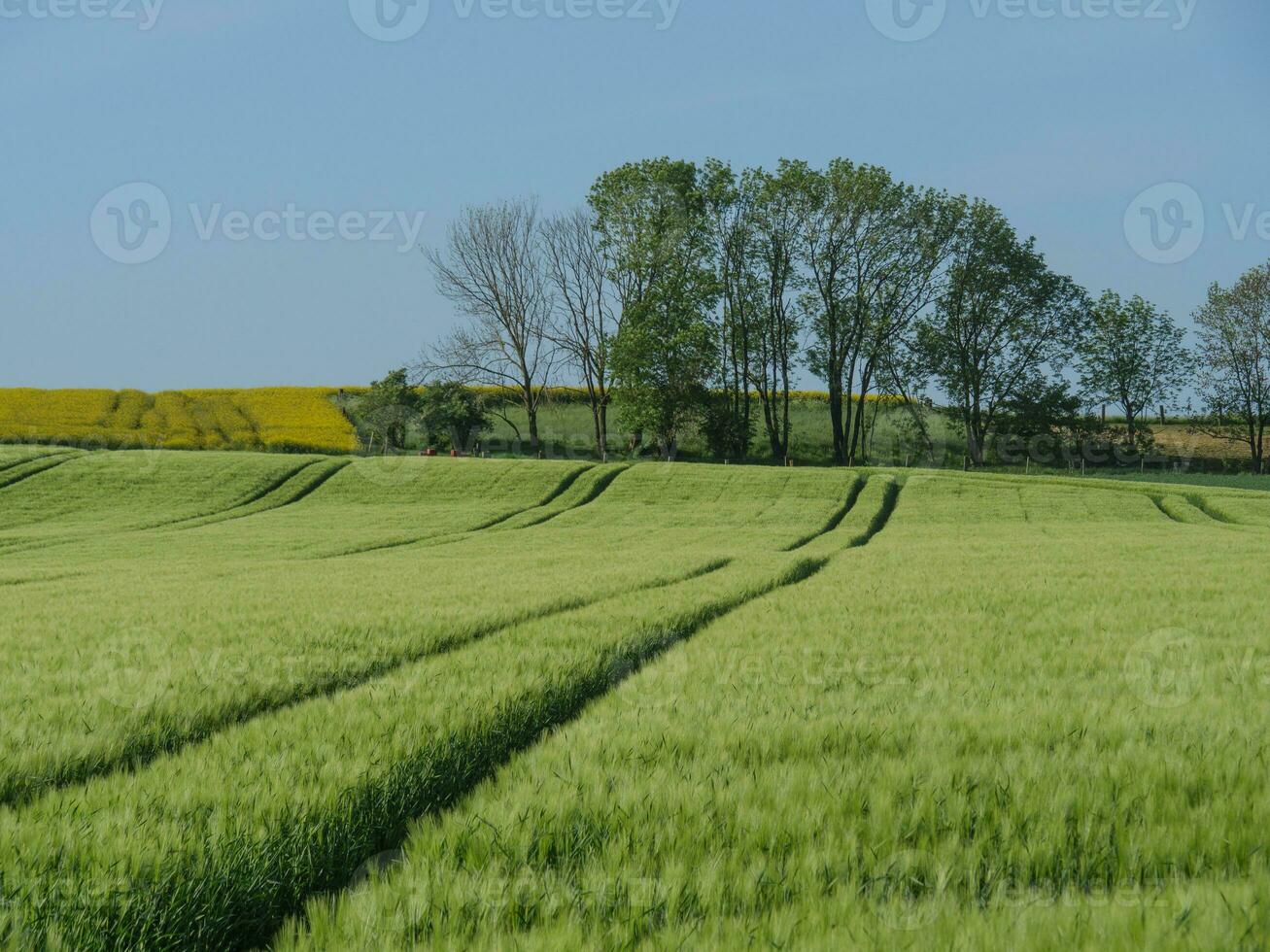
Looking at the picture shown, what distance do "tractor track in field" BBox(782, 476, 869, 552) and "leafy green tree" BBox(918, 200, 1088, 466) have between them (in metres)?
20.3

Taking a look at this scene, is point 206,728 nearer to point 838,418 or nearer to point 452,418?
point 838,418

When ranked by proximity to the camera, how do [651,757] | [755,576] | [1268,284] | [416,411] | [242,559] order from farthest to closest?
[416,411] < [1268,284] < [242,559] < [755,576] < [651,757]

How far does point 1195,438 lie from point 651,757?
8707 centimetres

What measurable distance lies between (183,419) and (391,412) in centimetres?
2595

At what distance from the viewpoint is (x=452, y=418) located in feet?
235

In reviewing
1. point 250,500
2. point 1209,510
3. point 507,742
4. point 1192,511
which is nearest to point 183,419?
point 250,500

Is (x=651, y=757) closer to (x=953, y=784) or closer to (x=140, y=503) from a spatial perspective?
(x=953, y=784)

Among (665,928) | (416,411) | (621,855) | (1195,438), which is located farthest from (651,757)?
(1195,438)

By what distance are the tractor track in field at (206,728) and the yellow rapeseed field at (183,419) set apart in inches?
2688

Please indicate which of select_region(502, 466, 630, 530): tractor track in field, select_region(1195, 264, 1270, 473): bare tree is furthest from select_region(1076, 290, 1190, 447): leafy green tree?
select_region(502, 466, 630, 530): tractor track in field

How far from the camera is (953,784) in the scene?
175 inches

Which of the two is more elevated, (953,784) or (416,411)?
(416,411)

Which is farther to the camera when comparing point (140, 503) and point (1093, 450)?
point (1093, 450)

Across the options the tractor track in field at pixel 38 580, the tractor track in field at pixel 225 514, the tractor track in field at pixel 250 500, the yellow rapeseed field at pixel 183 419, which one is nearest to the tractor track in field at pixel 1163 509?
the tractor track in field at pixel 38 580
